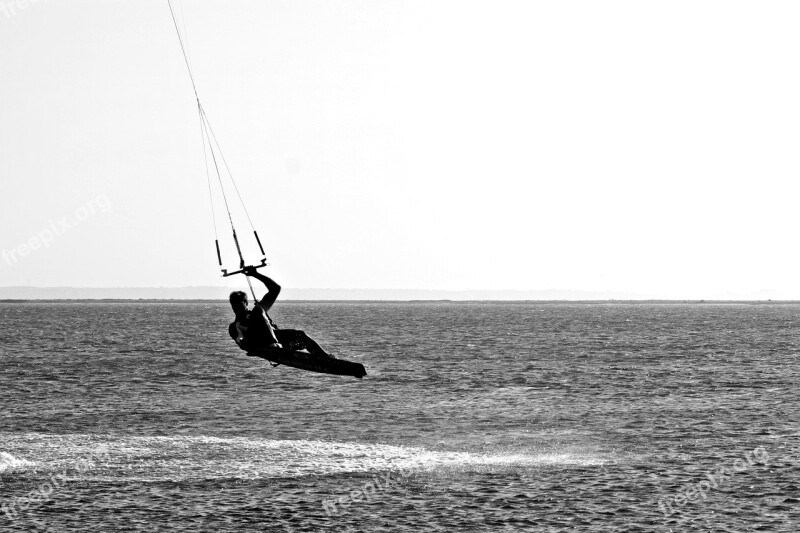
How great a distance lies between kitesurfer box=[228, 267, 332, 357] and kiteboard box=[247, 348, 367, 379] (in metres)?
0.17

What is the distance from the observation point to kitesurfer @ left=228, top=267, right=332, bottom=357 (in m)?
29.5

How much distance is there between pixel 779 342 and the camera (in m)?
155

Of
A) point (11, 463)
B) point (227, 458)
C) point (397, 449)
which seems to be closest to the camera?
point (11, 463)

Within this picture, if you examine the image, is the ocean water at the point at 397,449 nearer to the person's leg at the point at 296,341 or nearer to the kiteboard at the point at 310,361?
the kiteboard at the point at 310,361

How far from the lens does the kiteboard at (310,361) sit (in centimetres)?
2950

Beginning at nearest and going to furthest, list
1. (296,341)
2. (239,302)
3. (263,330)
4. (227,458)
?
(263,330)
(296,341)
(239,302)
(227,458)

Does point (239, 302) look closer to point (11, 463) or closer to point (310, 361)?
point (310, 361)

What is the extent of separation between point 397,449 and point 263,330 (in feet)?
72.2

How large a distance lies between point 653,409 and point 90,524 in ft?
136

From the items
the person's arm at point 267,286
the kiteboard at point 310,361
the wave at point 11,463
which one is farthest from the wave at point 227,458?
the person's arm at point 267,286

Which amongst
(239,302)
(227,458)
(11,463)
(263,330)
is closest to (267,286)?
(263,330)

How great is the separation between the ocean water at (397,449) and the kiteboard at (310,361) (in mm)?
8195

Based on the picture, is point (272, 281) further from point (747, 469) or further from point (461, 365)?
point (461, 365)

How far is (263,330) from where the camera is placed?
29.7 m
